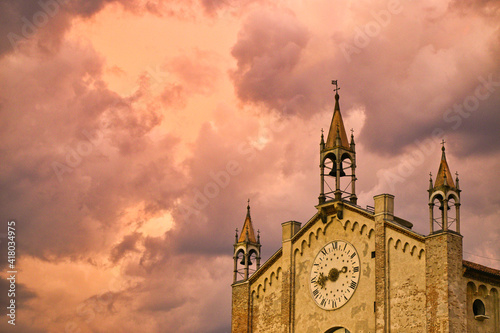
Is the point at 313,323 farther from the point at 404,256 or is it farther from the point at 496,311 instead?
the point at 496,311

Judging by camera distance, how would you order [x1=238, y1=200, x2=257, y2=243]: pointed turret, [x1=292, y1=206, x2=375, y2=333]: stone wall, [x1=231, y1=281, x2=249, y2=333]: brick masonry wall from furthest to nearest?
[x1=238, y1=200, x2=257, y2=243]: pointed turret
[x1=231, y1=281, x2=249, y2=333]: brick masonry wall
[x1=292, y1=206, x2=375, y2=333]: stone wall

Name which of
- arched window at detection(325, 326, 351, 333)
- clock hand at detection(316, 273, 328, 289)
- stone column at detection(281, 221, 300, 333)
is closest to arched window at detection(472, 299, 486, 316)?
arched window at detection(325, 326, 351, 333)

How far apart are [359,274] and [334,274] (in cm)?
180

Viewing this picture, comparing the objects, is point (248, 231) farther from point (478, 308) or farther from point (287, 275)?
point (478, 308)

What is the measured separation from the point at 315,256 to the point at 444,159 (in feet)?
30.6

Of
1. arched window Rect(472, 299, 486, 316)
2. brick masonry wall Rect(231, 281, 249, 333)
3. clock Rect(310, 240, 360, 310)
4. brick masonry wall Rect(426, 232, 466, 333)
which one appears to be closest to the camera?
brick masonry wall Rect(426, 232, 466, 333)

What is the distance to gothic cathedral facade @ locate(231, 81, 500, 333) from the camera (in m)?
39.2

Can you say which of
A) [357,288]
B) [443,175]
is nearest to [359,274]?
[357,288]

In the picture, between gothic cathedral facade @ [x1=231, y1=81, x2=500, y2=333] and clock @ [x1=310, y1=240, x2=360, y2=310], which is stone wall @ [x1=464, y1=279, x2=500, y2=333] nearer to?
gothic cathedral facade @ [x1=231, y1=81, x2=500, y2=333]

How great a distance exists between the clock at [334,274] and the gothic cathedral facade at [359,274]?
54 mm

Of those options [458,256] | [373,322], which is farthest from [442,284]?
[373,322]

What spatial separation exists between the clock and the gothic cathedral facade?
0.18ft

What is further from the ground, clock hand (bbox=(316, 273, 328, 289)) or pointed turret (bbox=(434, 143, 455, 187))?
pointed turret (bbox=(434, 143, 455, 187))

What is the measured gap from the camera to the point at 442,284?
38.7 metres
